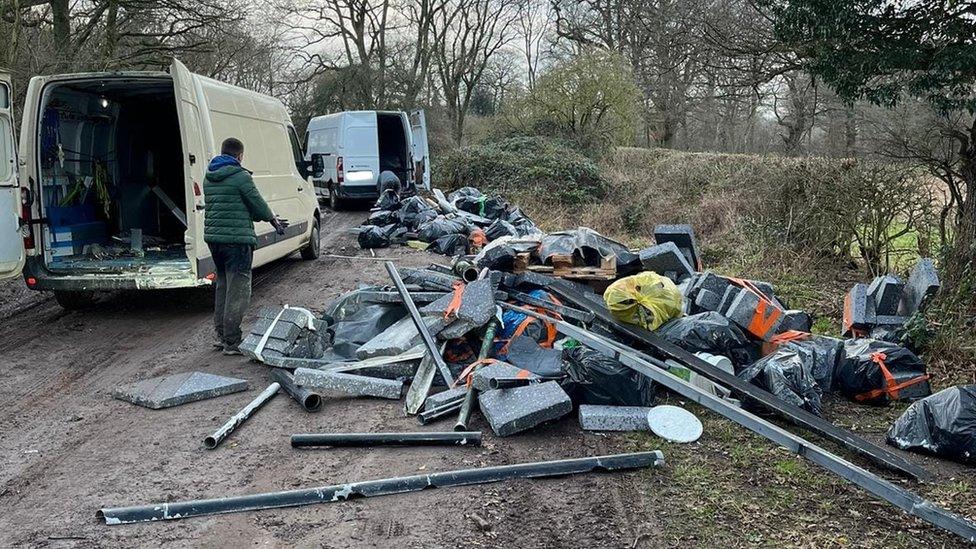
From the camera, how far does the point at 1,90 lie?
647 centimetres

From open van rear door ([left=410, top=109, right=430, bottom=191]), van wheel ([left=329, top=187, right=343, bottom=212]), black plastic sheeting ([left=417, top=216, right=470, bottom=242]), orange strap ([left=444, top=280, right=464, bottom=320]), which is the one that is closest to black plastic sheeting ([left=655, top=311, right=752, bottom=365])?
orange strap ([left=444, top=280, right=464, bottom=320])

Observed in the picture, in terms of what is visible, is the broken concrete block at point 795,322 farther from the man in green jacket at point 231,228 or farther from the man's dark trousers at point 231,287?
the man's dark trousers at point 231,287

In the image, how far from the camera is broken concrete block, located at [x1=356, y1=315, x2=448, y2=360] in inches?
225

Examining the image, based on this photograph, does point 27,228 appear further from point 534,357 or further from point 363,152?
point 363,152

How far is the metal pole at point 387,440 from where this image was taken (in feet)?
14.2

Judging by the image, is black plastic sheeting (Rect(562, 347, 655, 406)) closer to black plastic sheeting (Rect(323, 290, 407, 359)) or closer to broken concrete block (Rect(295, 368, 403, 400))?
broken concrete block (Rect(295, 368, 403, 400))

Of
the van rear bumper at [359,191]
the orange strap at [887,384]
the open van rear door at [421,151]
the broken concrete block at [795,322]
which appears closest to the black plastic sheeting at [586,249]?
the broken concrete block at [795,322]

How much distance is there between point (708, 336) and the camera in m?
5.63

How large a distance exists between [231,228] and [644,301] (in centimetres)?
367

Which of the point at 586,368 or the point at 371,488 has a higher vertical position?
the point at 586,368

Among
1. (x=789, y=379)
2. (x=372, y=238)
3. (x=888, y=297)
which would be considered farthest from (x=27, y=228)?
(x=888, y=297)

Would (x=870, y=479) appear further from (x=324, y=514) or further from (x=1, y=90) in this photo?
(x=1, y=90)

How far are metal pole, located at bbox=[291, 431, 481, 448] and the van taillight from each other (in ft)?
14.5

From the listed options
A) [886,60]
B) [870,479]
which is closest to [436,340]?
[870,479]
